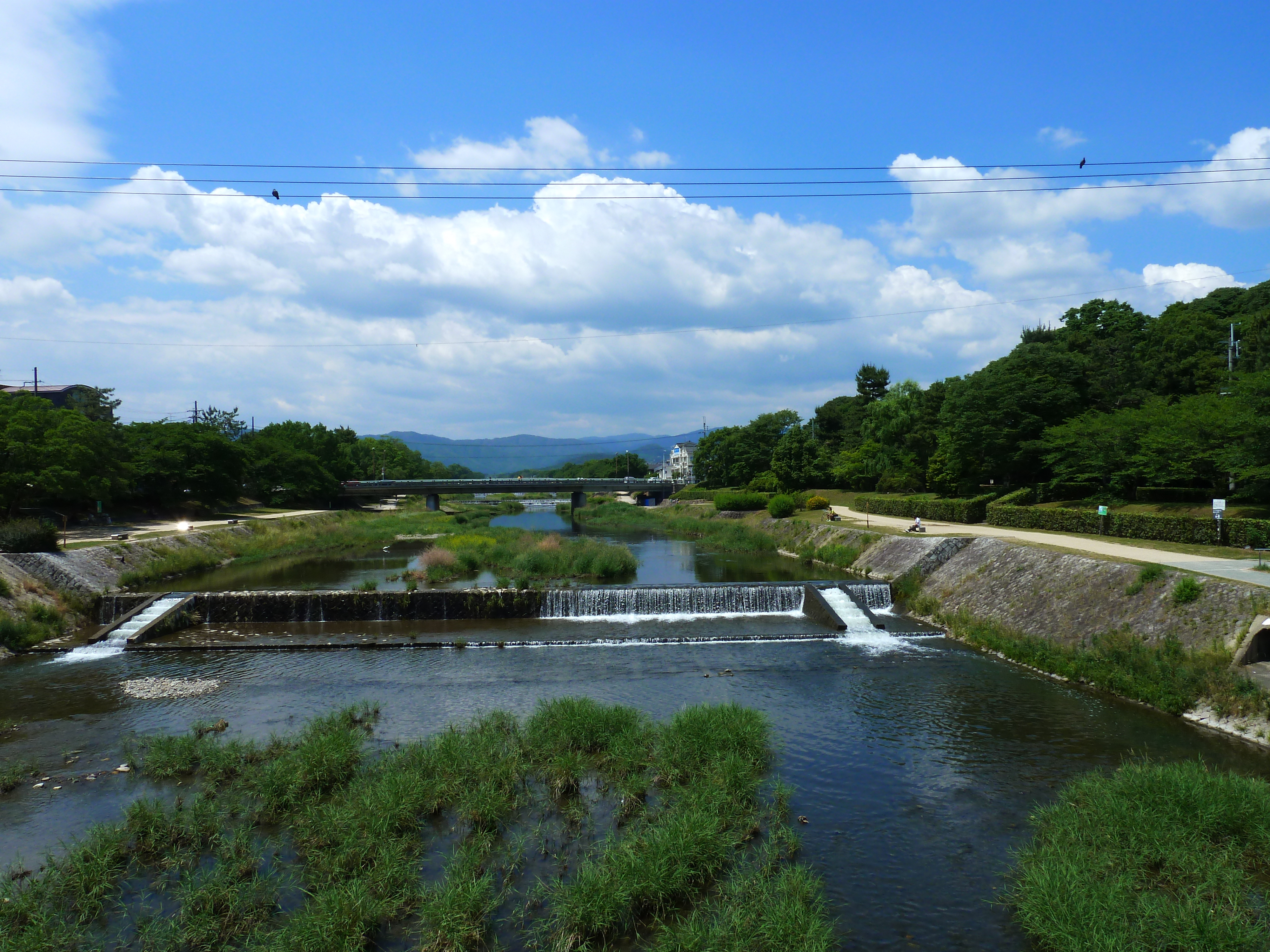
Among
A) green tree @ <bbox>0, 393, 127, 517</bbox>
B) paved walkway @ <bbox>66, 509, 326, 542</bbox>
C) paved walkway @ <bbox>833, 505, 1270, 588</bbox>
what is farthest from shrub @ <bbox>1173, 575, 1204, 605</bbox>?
green tree @ <bbox>0, 393, 127, 517</bbox>

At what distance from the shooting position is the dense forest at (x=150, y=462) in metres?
37.0

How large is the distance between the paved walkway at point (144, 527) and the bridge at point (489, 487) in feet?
63.4

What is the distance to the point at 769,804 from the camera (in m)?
11.9

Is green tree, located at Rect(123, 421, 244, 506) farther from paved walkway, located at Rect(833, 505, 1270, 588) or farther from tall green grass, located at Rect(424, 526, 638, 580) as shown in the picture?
paved walkway, located at Rect(833, 505, 1270, 588)

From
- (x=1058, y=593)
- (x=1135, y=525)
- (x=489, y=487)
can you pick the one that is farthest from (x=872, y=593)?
(x=489, y=487)

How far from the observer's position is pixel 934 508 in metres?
45.1

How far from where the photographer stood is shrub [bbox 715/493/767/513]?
66.1 m

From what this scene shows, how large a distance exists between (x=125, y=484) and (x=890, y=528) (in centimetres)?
4937

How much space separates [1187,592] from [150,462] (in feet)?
199

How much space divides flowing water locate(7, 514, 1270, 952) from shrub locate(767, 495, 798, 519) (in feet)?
89.2

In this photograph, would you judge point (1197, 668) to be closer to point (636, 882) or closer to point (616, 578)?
point (636, 882)

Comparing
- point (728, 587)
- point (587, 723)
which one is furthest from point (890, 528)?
point (587, 723)

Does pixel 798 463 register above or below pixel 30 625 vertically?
above

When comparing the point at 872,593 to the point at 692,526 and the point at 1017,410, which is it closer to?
the point at 1017,410
